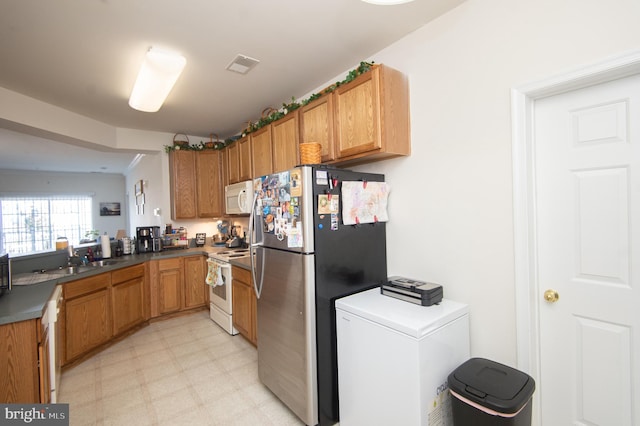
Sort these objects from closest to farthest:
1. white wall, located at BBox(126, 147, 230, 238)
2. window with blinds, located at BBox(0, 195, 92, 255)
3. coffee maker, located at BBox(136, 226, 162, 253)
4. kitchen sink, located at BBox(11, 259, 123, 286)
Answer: kitchen sink, located at BBox(11, 259, 123, 286), coffee maker, located at BBox(136, 226, 162, 253), white wall, located at BBox(126, 147, 230, 238), window with blinds, located at BBox(0, 195, 92, 255)

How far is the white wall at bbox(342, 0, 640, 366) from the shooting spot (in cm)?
145

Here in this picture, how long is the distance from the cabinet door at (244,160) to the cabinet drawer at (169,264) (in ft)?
4.63

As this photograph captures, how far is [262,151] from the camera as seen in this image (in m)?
3.40

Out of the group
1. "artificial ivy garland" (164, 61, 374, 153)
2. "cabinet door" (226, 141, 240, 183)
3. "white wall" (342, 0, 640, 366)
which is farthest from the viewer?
"cabinet door" (226, 141, 240, 183)

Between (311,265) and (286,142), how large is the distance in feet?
4.98

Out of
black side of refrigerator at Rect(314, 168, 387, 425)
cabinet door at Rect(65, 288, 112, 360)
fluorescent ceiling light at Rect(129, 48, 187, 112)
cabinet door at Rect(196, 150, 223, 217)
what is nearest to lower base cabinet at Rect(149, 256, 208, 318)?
cabinet door at Rect(65, 288, 112, 360)

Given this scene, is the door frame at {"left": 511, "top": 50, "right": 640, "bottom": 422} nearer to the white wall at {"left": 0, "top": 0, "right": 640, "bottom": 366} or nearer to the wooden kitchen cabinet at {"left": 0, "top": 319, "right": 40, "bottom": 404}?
the white wall at {"left": 0, "top": 0, "right": 640, "bottom": 366}

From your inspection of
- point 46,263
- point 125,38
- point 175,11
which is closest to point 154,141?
point 46,263

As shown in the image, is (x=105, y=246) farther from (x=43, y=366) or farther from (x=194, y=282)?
(x=43, y=366)

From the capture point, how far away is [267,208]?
2.25m

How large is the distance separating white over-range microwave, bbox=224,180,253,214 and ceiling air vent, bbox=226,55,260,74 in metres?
1.36

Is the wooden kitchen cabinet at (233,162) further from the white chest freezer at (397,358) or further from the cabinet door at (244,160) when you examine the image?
the white chest freezer at (397,358)

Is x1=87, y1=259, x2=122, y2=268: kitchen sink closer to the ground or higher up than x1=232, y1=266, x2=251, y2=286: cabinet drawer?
higher up

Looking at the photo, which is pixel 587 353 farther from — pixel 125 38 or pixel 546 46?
pixel 125 38
